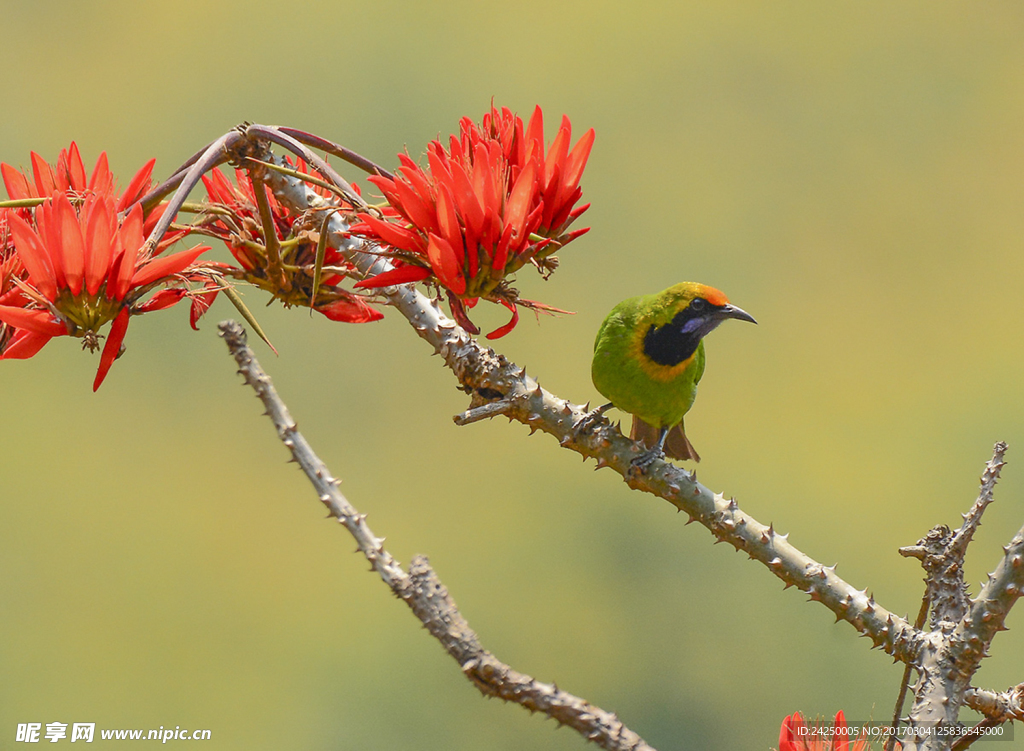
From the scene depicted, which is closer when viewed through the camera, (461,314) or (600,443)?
(461,314)

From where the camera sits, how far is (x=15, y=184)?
0.46m

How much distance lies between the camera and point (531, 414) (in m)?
0.52

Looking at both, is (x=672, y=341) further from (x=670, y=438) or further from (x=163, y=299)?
(x=163, y=299)

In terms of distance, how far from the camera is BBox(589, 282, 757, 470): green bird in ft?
3.26

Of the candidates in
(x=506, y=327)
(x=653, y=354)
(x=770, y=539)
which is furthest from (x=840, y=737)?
(x=653, y=354)

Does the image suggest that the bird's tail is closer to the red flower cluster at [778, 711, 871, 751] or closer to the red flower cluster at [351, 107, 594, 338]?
the red flower cluster at [778, 711, 871, 751]

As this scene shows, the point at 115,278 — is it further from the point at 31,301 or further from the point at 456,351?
the point at 456,351

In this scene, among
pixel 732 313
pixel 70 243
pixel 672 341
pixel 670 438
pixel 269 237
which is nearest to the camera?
pixel 70 243

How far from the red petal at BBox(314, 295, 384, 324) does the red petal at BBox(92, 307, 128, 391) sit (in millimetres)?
135

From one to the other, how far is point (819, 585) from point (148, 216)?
0.45 m

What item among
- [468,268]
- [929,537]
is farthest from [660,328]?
[468,268]

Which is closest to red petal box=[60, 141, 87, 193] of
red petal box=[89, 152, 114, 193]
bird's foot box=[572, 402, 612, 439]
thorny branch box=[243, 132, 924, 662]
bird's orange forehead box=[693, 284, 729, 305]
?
red petal box=[89, 152, 114, 193]

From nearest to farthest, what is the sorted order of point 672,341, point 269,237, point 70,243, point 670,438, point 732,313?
point 70,243
point 269,237
point 732,313
point 672,341
point 670,438

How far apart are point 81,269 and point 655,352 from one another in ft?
2.55
